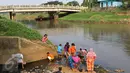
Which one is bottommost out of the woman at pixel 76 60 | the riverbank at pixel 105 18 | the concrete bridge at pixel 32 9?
the woman at pixel 76 60

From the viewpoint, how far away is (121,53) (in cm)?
3064

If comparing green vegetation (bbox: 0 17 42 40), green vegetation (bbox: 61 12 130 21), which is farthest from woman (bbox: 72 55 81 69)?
green vegetation (bbox: 61 12 130 21)

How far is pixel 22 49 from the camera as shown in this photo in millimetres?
23219

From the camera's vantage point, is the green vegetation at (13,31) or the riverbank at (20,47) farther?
the green vegetation at (13,31)

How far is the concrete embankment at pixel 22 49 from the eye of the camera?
22.6 metres

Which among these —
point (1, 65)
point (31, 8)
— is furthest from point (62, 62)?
point (31, 8)

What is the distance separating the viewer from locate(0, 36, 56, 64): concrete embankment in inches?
891

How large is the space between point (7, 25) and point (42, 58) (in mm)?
5647

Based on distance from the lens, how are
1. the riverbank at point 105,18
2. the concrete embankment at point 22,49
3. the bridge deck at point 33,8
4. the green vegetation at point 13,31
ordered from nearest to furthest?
the concrete embankment at point 22,49 < the green vegetation at point 13,31 < the riverbank at point 105,18 < the bridge deck at point 33,8

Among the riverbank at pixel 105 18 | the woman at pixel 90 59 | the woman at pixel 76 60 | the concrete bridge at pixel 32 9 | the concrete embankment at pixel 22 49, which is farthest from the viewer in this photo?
the concrete bridge at pixel 32 9

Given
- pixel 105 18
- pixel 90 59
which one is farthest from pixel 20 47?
pixel 105 18

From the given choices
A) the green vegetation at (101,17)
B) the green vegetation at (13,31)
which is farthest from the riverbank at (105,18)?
the green vegetation at (13,31)

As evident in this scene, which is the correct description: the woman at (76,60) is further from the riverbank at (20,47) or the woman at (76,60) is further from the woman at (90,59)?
the riverbank at (20,47)

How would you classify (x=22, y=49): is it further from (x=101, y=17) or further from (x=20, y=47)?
(x=101, y=17)
